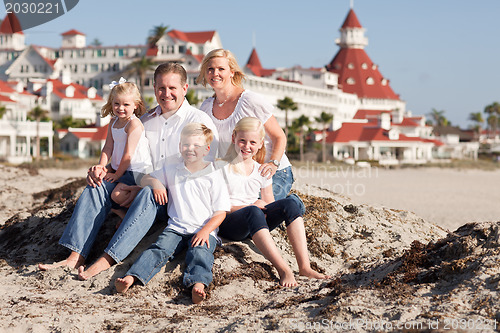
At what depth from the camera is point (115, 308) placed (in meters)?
4.79

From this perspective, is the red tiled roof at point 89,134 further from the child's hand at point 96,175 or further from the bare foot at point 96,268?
the bare foot at point 96,268

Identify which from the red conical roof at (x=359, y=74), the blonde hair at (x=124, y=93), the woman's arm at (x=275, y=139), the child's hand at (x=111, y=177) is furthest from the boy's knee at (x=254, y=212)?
the red conical roof at (x=359, y=74)

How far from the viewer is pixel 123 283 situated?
5109 mm

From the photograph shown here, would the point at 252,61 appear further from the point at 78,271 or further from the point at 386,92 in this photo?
the point at 78,271

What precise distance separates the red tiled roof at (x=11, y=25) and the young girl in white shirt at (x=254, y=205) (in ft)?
246

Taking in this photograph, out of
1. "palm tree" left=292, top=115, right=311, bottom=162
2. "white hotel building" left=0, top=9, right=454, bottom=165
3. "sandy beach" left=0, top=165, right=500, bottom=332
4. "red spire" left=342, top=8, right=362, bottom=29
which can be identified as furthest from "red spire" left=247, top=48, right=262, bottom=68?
"sandy beach" left=0, top=165, right=500, bottom=332

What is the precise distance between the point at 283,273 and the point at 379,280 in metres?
1.06

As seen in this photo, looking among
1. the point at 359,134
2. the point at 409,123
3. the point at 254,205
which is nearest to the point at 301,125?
the point at 359,134

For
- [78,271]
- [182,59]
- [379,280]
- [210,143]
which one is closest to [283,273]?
[379,280]

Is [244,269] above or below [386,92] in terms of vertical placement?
below

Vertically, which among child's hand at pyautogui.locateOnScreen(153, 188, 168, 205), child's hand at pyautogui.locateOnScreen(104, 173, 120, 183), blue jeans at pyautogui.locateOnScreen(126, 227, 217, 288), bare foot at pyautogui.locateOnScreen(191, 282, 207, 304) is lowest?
bare foot at pyautogui.locateOnScreen(191, 282, 207, 304)

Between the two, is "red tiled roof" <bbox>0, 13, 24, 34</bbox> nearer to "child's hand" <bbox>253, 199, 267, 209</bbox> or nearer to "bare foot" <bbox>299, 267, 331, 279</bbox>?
"child's hand" <bbox>253, 199, 267, 209</bbox>

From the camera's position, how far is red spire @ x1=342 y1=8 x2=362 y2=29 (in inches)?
3551

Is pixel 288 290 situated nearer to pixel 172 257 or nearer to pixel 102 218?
pixel 172 257
